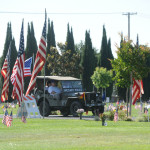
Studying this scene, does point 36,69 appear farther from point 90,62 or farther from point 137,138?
point 90,62

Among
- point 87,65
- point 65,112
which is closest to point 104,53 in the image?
point 87,65

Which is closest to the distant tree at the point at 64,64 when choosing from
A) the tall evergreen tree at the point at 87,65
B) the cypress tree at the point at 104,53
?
the tall evergreen tree at the point at 87,65

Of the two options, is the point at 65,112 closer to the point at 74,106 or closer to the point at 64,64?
the point at 74,106

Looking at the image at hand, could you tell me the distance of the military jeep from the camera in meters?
32.2

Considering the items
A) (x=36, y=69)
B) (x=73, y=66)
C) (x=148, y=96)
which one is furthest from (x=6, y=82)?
(x=148, y=96)

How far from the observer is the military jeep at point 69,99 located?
105 feet

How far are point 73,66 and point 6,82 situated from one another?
30754 millimetres

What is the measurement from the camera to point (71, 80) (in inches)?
1330

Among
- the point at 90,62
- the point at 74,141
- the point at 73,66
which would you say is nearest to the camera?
the point at 74,141

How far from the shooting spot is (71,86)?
3350cm

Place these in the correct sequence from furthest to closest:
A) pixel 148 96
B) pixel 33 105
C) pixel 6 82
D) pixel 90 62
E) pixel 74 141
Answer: pixel 148 96 → pixel 90 62 → pixel 6 82 → pixel 33 105 → pixel 74 141

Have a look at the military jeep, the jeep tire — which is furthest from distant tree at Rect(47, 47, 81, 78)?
the jeep tire

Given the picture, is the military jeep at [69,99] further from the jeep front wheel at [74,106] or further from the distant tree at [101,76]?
the distant tree at [101,76]

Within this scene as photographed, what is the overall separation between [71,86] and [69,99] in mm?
1273
